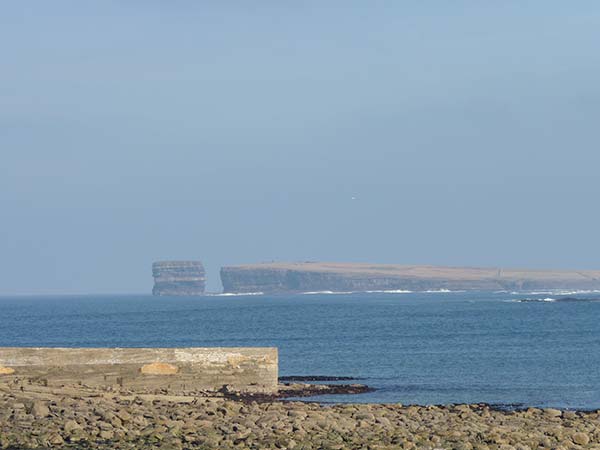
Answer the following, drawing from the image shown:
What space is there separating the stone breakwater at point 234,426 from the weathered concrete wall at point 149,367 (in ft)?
8.27

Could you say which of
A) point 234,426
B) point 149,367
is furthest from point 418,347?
A: point 234,426

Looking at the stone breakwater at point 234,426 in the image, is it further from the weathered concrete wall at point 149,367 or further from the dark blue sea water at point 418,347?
the dark blue sea water at point 418,347

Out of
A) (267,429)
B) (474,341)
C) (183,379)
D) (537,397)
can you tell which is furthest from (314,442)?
(474,341)

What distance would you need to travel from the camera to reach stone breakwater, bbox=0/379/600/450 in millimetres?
19078

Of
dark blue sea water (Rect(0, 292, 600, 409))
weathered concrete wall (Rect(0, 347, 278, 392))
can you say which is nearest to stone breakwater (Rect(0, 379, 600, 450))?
weathered concrete wall (Rect(0, 347, 278, 392))

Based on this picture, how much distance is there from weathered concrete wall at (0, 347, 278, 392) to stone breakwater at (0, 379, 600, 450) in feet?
8.27

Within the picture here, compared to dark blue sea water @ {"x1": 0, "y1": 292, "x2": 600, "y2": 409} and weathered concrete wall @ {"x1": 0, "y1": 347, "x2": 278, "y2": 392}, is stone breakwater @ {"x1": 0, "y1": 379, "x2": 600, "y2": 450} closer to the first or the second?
weathered concrete wall @ {"x1": 0, "y1": 347, "x2": 278, "y2": 392}

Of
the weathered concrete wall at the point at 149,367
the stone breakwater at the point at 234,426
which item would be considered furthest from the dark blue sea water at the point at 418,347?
the stone breakwater at the point at 234,426

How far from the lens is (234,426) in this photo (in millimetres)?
20453

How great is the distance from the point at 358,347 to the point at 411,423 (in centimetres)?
3971

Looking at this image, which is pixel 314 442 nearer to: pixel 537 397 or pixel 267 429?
pixel 267 429

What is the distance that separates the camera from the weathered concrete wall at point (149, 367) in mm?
27766

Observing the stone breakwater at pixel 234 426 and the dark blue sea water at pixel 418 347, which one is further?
the dark blue sea water at pixel 418 347

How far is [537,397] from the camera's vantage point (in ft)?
117
